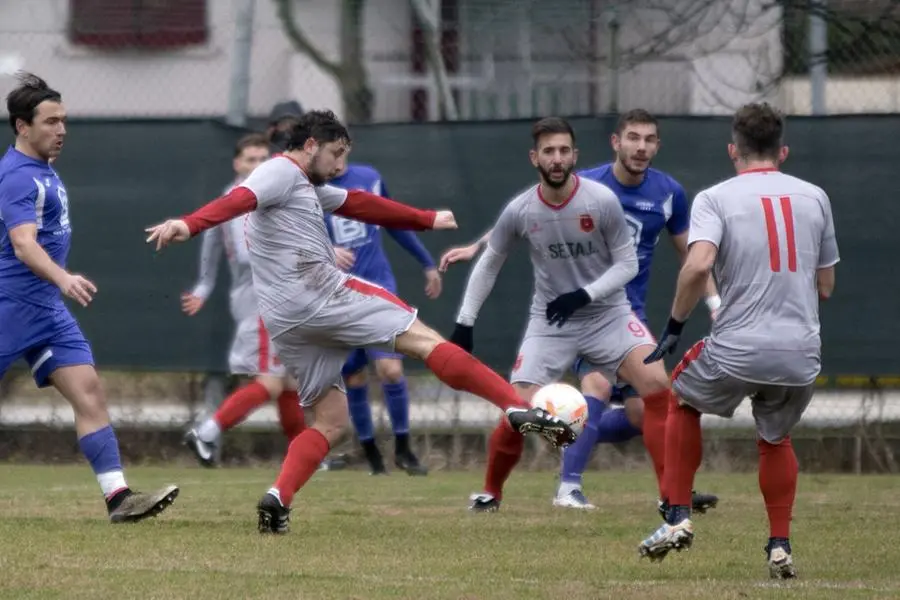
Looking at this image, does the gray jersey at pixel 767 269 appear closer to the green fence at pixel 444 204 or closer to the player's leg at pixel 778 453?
the player's leg at pixel 778 453

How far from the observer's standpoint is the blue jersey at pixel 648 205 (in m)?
9.31

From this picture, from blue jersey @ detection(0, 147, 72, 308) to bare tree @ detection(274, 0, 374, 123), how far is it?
4.30m

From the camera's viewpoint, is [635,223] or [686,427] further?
[635,223]

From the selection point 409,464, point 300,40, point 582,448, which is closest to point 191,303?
point 409,464

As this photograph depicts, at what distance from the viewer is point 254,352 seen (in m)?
11.2

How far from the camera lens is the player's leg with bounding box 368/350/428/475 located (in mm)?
11430

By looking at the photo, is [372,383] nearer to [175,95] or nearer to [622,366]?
[175,95]

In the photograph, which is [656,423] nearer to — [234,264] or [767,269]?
[767,269]

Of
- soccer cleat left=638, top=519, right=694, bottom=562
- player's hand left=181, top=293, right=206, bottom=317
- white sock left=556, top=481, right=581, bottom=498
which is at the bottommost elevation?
white sock left=556, top=481, right=581, bottom=498

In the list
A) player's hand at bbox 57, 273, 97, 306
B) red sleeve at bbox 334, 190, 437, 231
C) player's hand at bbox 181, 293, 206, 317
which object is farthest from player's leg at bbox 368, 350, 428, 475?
player's hand at bbox 57, 273, 97, 306

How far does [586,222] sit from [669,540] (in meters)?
2.55

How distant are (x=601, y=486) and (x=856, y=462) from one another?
2156mm

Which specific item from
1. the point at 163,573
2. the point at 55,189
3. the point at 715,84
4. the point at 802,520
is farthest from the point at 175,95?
the point at 163,573

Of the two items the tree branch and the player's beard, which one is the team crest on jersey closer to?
the player's beard
